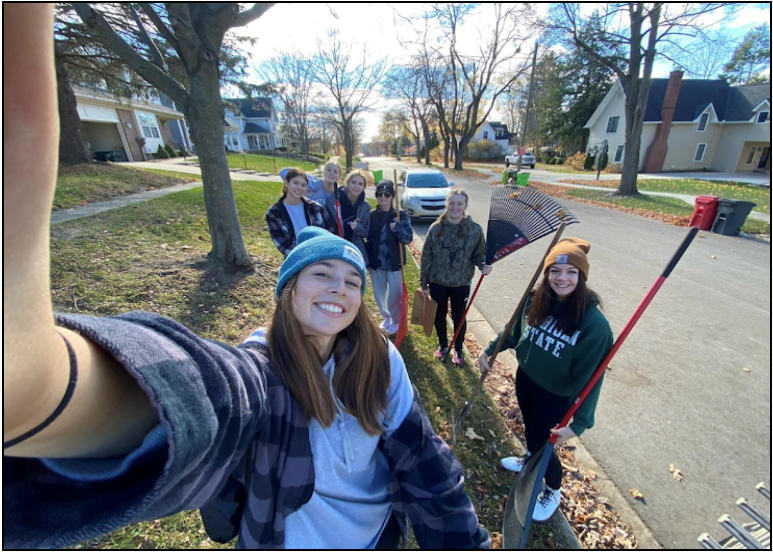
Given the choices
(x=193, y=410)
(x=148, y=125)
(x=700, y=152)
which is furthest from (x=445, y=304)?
(x=700, y=152)

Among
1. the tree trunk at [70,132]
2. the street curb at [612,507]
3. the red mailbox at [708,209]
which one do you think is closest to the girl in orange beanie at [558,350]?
the street curb at [612,507]

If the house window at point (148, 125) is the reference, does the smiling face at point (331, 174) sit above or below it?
below

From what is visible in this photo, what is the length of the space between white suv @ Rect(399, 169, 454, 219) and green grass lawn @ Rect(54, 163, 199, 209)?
8272mm

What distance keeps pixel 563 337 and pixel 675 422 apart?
1.93 metres

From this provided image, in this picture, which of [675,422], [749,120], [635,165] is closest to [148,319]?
[675,422]

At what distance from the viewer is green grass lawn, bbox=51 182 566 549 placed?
229 centimetres

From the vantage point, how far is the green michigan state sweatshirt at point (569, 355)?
6.44 feet

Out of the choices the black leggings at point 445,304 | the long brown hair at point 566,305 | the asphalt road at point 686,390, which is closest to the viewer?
the long brown hair at point 566,305

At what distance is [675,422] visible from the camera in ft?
9.70

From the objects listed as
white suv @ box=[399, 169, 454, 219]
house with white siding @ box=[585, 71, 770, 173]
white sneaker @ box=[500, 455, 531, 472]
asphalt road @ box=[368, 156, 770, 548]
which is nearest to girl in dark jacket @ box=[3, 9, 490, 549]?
white sneaker @ box=[500, 455, 531, 472]

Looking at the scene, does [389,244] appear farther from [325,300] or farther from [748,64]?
[748,64]

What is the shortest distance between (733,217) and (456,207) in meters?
9.61

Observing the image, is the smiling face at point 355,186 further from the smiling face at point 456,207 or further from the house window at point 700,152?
the house window at point 700,152

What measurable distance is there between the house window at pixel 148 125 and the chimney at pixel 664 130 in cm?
4265
